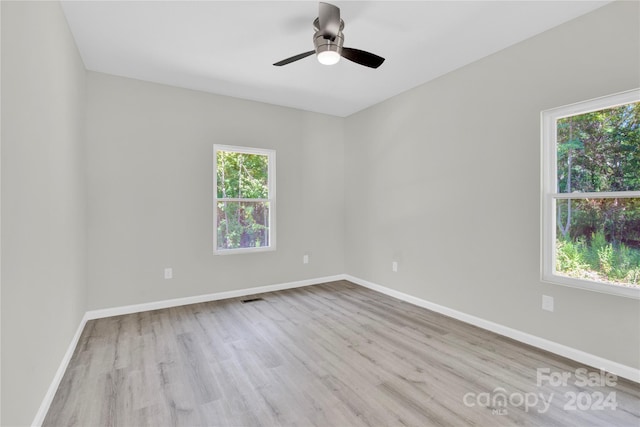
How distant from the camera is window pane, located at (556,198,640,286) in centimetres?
227

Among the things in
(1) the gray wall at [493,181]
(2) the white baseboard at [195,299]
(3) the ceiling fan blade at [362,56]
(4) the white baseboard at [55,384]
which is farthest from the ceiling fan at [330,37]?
(2) the white baseboard at [195,299]

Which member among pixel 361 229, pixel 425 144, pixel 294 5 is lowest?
pixel 361 229

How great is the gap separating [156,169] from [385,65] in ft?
9.72

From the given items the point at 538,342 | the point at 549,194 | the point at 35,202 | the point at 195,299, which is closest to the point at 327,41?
the point at 35,202

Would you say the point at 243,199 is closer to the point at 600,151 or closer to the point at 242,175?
the point at 242,175

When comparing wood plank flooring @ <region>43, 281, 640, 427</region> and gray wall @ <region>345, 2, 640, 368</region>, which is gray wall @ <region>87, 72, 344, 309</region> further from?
gray wall @ <region>345, 2, 640, 368</region>

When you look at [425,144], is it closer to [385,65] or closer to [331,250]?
[385,65]

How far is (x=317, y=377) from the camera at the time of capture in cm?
225

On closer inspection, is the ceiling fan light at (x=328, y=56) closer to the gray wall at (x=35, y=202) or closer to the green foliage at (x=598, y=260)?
the gray wall at (x=35, y=202)

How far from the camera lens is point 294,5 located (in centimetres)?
232

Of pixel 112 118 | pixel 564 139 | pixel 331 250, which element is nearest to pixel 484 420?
pixel 564 139

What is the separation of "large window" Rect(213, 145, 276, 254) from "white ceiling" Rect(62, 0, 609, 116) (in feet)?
3.23

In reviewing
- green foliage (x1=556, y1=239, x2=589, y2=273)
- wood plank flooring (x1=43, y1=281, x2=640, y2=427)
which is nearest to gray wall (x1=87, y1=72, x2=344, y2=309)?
wood plank flooring (x1=43, y1=281, x2=640, y2=427)

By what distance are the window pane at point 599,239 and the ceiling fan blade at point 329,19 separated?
2.42 meters
